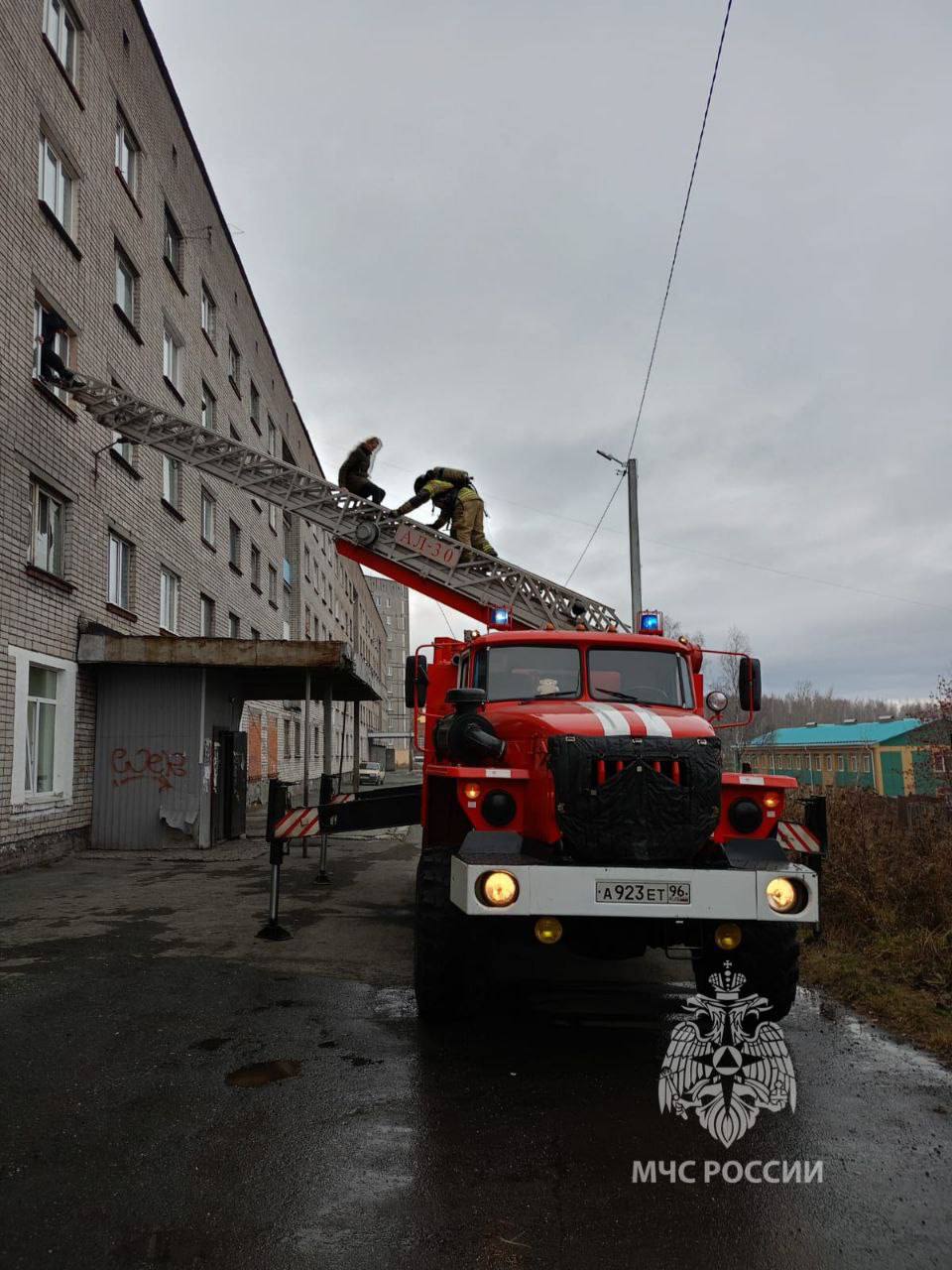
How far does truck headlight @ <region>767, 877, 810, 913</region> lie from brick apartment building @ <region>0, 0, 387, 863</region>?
10131 mm

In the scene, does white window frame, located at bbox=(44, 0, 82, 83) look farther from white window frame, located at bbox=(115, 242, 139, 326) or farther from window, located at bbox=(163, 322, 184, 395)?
window, located at bbox=(163, 322, 184, 395)

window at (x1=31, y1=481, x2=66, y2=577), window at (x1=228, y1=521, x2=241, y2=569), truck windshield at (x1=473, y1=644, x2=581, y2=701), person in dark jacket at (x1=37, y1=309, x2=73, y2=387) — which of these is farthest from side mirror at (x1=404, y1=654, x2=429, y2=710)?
window at (x1=228, y1=521, x2=241, y2=569)

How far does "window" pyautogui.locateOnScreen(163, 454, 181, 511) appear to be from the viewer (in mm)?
18297

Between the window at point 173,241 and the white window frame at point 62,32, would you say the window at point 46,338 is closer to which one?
the white window frame at point 62,32

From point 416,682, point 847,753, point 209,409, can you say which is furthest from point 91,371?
A: point 847,753

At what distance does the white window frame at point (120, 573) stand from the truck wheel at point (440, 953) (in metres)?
11.9

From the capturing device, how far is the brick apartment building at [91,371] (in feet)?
39.5

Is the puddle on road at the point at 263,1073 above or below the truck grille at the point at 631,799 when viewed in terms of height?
below

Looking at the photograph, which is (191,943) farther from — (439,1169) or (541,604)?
(541,604)

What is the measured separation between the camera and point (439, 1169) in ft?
11.4

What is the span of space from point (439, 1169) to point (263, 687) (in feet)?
49.5

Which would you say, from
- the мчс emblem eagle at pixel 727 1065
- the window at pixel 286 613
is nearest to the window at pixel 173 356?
the window at pixel 286 613

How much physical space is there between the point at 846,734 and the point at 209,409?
4164 centimetres

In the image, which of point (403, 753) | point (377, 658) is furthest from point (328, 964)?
point (403, 753)
